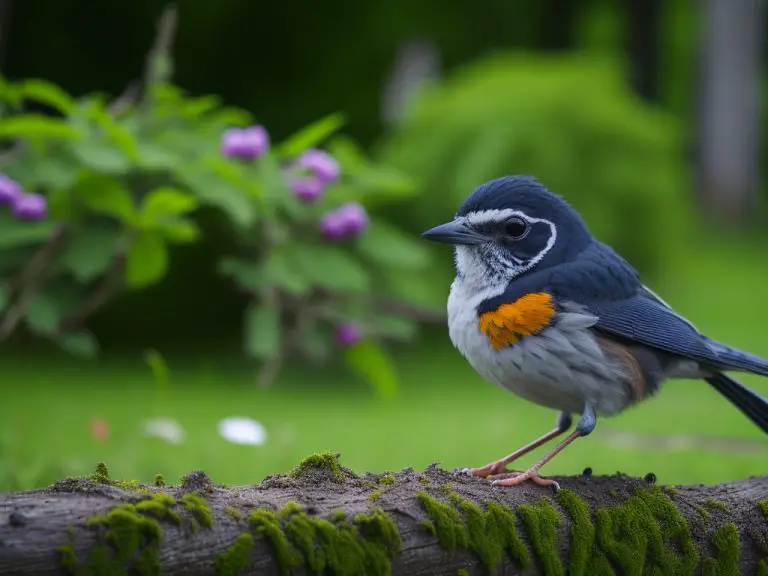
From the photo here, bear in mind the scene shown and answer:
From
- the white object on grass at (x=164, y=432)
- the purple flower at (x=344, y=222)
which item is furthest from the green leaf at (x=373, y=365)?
the white object on grass at (x=164, y=432)

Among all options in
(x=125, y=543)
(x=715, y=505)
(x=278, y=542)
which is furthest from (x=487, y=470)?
(x=125, y=543)

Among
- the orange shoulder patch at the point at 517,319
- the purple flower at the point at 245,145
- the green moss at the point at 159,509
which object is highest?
the purple flower at the point at 245,145

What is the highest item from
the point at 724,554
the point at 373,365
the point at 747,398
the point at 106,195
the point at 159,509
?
the point at 106,195

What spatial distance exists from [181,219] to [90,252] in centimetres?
74

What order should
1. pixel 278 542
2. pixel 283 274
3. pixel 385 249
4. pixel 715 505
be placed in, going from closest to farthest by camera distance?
pixel 278 542, pixel 715 505, pixel 283 274, pixel 385 249

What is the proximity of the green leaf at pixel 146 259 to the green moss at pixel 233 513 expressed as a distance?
9.82 feet

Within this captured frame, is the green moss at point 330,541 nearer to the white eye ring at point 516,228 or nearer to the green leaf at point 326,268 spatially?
the white eye ring at point 516,228

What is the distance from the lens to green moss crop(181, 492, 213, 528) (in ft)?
8.26

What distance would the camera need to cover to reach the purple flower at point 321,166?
20.3ft

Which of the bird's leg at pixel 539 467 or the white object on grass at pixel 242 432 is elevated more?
the white object on grass at pixel 242 432

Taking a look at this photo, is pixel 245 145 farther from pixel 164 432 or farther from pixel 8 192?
pixel 164 432

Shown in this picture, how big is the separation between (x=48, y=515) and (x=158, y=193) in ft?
10.2

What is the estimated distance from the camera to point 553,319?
10.9 ft

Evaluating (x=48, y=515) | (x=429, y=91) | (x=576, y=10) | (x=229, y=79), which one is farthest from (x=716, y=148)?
(x=48, y=515)
